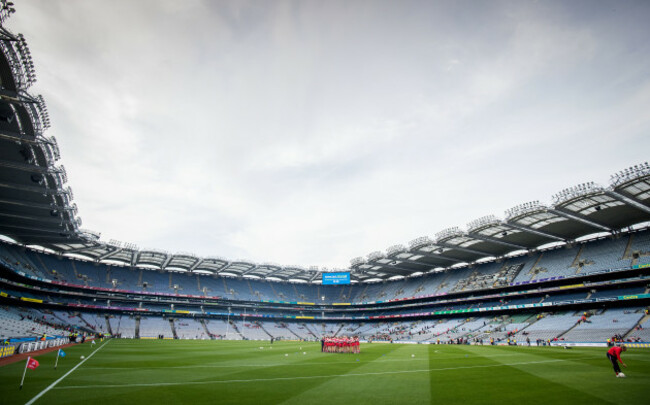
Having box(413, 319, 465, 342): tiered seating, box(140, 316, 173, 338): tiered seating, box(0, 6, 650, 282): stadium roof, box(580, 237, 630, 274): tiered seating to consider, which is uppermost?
box(0, 6, 650, 282): stadium roof

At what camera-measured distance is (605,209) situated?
41406 millimetres

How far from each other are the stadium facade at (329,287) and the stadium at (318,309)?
304 mm

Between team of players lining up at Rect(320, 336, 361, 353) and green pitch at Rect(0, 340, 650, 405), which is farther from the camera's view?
team of players lining up at Rect(320, 336, 361, 353)

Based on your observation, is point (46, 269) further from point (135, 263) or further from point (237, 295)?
point (237, 295)

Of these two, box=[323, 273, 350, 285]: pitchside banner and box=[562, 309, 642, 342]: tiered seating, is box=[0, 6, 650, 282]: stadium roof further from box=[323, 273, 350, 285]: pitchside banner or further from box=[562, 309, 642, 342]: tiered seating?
box=[562, 309, 642, 342]: tiered seating

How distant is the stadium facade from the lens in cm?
3359

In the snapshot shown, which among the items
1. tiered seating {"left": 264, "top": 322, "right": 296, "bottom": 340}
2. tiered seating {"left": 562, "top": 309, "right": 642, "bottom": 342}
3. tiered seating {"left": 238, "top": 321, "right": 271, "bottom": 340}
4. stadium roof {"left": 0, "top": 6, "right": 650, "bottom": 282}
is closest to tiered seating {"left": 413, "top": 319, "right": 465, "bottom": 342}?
stadium roof {"left": 0, "top": 6, "right": 650, "bottom": 282}

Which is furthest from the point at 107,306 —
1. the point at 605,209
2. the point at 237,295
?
the point at 605,209

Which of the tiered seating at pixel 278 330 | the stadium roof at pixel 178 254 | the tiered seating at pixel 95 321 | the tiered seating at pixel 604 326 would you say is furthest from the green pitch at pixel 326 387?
the tiered seating at pixel 278 330

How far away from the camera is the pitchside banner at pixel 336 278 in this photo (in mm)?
66875

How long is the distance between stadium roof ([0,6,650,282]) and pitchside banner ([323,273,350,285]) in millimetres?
6722

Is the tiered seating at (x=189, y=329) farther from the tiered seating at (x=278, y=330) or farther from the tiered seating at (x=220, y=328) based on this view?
the tiered seating at (x=278, y=330)

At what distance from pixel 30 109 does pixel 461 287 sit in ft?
226

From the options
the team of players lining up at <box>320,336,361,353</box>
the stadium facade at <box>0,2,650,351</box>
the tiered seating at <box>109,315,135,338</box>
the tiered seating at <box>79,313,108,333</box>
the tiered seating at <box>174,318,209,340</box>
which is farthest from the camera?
the tiered seating at <box>174,318,209,340</box>
